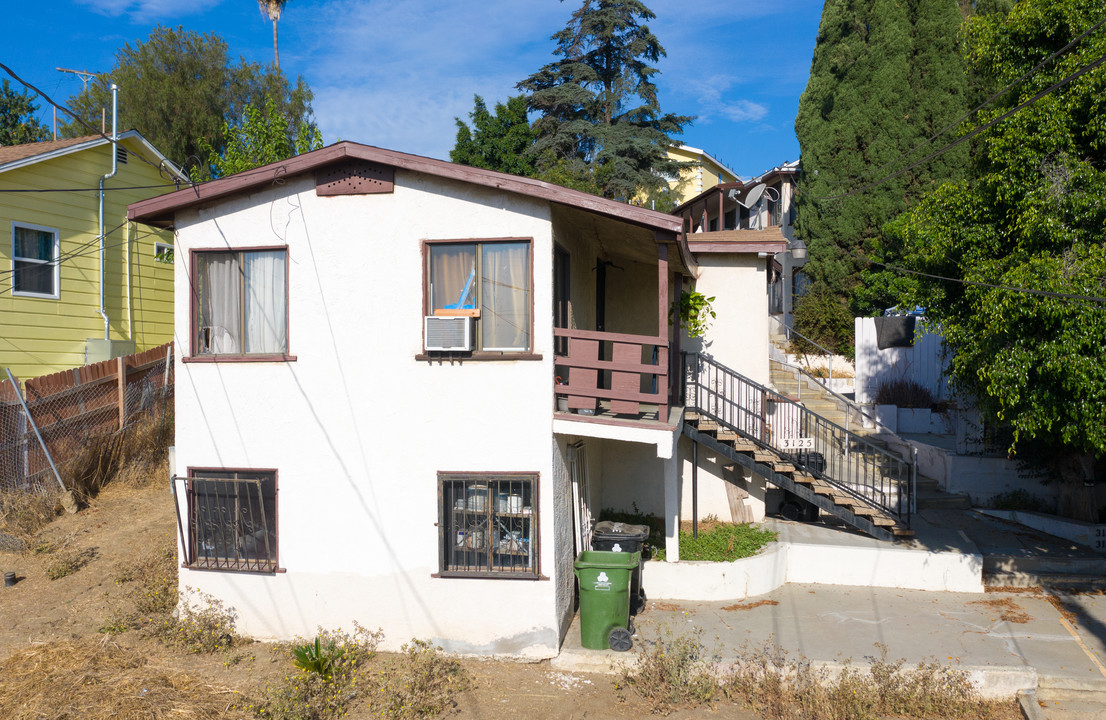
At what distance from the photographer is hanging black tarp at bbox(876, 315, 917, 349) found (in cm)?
1906

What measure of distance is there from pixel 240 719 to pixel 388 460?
9.75 feet

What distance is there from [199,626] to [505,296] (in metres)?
5.43

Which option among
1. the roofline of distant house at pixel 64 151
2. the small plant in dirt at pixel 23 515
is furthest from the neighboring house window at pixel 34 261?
the small plant in dirt at pixel 23 515

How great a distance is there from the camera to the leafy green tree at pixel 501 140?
2927 cm

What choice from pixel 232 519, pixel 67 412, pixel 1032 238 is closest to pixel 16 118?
pixel 67 412

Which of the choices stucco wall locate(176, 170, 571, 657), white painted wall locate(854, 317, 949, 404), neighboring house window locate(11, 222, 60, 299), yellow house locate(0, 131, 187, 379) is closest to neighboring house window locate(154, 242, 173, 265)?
yellow house locate(0, 131, 187, 379)

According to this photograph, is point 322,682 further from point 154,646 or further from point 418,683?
point 154,646

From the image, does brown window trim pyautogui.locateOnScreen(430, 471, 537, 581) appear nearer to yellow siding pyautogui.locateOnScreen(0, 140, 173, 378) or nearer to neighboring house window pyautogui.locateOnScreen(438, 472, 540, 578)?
neighboring house window pyautogui.locateOnScreen(438, 472, 540, 578)

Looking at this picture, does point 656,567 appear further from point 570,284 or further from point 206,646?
point 206,646

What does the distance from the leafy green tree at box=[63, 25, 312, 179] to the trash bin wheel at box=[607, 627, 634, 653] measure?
2182 cm

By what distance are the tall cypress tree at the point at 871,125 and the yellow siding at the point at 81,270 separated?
20.3 m

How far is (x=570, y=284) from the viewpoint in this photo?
9.30 meters

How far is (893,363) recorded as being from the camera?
19312 mm

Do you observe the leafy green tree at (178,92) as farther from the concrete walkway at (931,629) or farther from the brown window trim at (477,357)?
the concrete walkway at (931,629)
